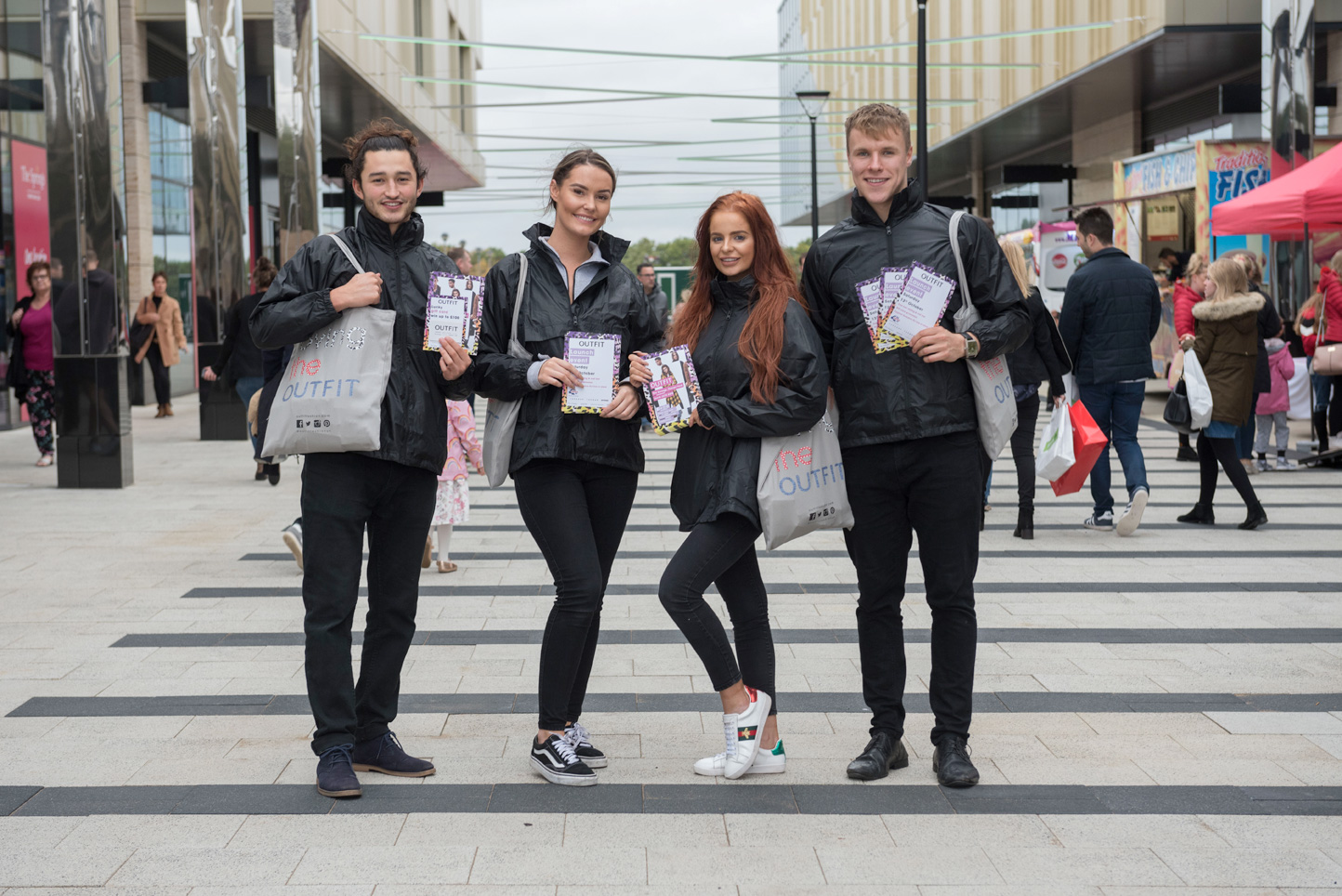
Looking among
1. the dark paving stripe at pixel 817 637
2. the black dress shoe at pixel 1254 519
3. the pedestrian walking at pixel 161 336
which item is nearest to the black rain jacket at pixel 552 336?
the dark paving stripe at pixel 817 637

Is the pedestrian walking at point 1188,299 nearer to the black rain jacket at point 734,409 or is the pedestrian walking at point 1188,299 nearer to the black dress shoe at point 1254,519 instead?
the black dress shoe at point 1254,519

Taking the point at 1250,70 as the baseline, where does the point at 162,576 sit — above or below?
below

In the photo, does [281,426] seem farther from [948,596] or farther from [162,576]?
[162,576]

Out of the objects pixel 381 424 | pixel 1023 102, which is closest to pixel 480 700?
pixel 381 424

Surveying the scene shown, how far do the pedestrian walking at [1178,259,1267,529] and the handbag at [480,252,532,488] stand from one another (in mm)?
6216

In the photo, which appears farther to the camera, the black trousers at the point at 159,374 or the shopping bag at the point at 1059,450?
the black trousers at the point at 159,374

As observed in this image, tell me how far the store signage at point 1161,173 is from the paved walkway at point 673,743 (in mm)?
11890

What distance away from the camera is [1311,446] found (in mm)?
13953

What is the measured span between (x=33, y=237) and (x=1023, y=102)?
61.5ft

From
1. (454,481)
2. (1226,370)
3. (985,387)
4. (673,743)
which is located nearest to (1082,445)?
(1226,370)

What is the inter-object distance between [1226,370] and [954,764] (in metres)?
6.14

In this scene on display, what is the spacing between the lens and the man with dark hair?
8992 millimetres

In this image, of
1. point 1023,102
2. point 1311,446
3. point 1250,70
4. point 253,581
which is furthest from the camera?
point 1023,102

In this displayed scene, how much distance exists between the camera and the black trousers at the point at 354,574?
4.09 meters
